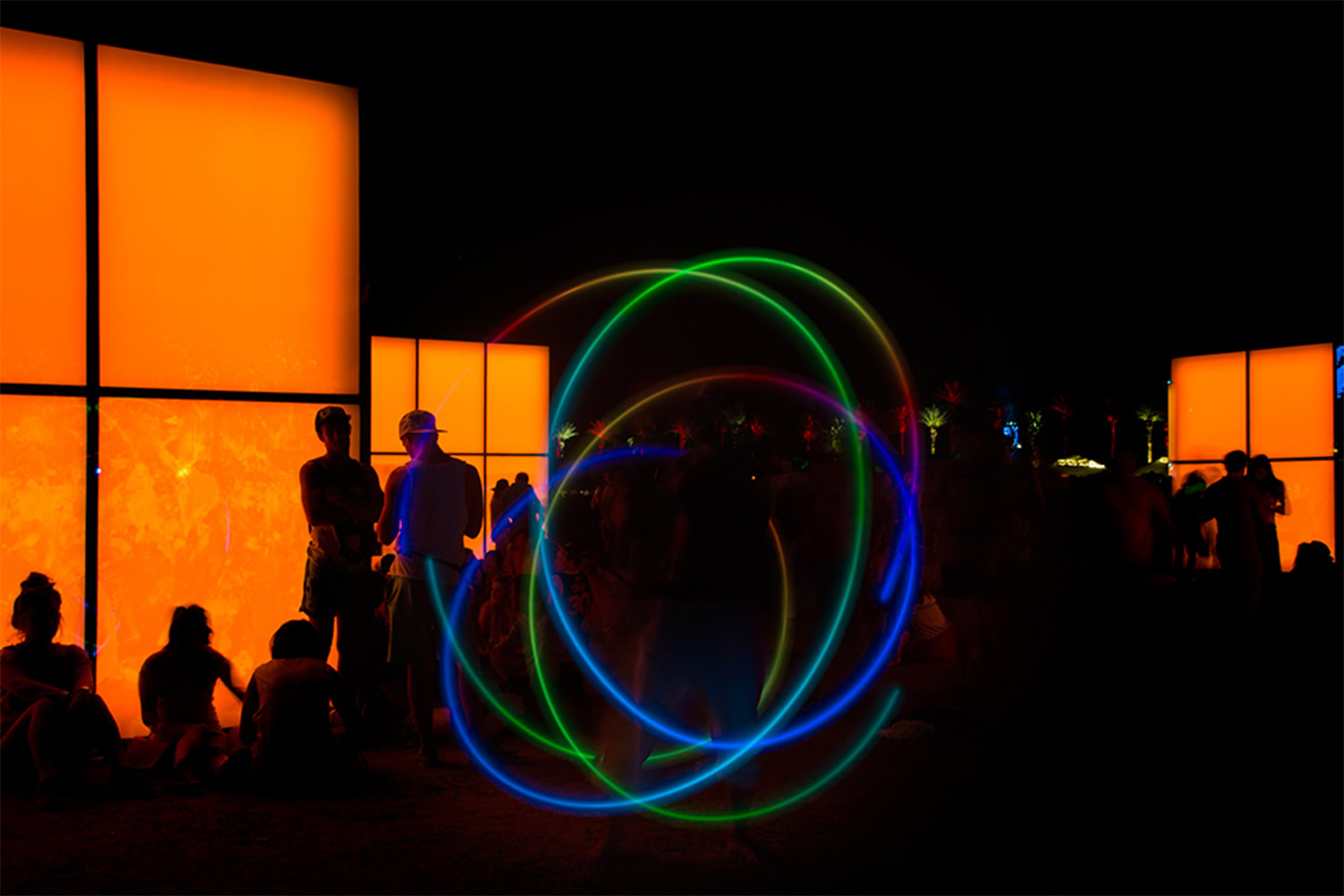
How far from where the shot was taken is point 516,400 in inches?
765

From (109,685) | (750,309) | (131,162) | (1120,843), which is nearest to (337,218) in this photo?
(131,162)

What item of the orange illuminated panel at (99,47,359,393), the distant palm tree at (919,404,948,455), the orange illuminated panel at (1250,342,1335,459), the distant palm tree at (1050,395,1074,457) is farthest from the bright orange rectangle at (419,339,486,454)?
the distant palm tree at (919,404,948,455)

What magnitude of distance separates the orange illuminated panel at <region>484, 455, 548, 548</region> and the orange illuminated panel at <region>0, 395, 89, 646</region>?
38.7 ft

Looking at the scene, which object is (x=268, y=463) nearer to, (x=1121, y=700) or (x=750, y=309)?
(x=1121, y=700)

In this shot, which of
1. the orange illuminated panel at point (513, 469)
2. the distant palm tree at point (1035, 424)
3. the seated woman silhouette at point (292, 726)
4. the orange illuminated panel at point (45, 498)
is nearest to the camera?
the seated woman silhouette at point (292, 726)

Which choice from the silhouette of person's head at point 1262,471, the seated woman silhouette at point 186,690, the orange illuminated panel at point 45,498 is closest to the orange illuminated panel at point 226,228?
the orange illuminated panel at point 45,498

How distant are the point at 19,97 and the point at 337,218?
1965 mm

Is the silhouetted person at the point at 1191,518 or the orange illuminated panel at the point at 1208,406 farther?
the orange illuminated panel at the point at 1208,406

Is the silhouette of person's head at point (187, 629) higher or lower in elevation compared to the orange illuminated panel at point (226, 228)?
lower

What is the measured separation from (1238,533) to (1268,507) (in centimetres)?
198

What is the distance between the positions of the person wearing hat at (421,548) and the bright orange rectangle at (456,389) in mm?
12304

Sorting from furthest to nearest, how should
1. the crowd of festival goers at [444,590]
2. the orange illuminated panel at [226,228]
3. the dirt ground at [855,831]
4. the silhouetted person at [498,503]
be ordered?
the silhouetted person at [498,503] < the orange illuminated panel at [226,228] < the crowd of festival goers at [444,590] < the dirt ground at [855,831]

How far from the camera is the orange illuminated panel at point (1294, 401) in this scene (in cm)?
1605

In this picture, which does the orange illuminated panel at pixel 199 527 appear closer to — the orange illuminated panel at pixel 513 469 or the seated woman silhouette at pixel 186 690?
the seated woman silhouette at pixel 186 690
